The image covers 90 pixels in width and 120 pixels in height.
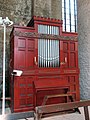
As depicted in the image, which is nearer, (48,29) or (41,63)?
(41,63)

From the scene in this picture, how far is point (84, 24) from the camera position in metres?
6.25

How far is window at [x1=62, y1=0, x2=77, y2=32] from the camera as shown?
1008 cm

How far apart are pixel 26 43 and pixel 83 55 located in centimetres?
260

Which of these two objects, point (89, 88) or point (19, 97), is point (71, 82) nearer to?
point (89, 88)

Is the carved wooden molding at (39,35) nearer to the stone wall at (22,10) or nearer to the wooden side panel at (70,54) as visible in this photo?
the wooden side panel at (70,54)

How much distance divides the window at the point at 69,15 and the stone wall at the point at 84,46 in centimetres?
365

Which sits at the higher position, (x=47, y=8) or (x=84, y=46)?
(x=47, y=8)

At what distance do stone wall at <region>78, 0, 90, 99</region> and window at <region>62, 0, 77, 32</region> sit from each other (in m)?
3.65

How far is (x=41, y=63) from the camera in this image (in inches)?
189

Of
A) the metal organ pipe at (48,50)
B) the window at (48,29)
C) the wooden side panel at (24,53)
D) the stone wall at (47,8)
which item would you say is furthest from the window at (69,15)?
the wooden side panel at (24,53)

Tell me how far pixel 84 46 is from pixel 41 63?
2245 mm

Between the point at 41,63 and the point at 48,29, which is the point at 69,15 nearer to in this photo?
the point at 48,29

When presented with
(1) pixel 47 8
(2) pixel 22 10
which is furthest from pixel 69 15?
(2) pixel 22 10

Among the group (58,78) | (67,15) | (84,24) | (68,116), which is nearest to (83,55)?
(84,24)
